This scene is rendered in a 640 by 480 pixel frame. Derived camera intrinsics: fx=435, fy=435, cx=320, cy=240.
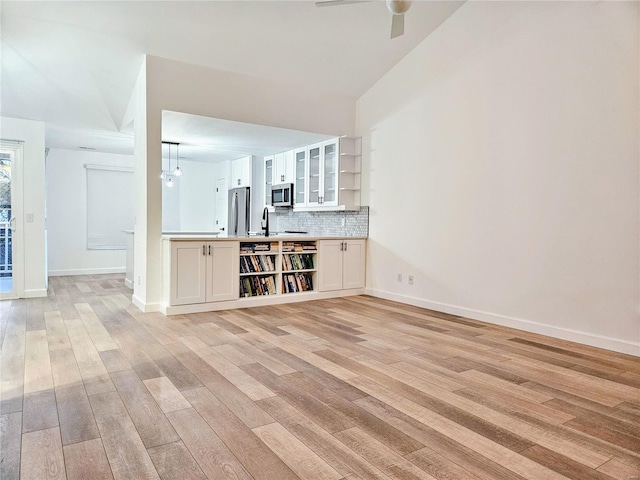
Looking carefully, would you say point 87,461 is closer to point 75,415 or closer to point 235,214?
point 75,415

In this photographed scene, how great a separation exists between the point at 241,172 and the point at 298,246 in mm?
3442

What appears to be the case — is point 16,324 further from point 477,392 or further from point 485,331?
point 485,331

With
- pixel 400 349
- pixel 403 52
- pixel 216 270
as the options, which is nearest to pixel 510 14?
pixel 403 52

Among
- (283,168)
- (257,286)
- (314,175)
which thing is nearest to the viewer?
(257,286)

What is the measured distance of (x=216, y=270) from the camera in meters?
5.03

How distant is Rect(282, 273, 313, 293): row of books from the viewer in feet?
18.7

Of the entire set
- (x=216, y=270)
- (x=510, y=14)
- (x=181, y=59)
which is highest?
(x=510, y=14)

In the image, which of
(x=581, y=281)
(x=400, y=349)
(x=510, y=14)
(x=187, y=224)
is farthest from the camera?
(x=187, y=224)

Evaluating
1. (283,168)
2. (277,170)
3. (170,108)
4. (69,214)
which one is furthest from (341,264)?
(69,214)

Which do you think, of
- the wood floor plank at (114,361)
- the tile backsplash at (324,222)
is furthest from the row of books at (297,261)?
the wood floor plank at (114,361)

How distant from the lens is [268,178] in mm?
8086

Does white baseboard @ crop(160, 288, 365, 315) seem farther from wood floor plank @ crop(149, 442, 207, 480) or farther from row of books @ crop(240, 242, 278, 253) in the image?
wood floor plank @ crop(149, 442, 207, 480)

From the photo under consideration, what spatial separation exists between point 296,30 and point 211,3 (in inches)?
38.7

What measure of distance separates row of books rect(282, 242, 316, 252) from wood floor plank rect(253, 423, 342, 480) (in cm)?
354
